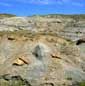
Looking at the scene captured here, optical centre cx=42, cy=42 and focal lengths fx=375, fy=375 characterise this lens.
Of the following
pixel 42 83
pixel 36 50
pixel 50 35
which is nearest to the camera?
pixel 42 83

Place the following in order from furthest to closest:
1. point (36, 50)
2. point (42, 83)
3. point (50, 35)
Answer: point (50, 35) < point (36, 50) < point (42, 83)

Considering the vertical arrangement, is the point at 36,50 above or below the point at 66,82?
above

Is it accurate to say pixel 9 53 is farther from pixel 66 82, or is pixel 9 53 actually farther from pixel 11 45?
pixel 66 82

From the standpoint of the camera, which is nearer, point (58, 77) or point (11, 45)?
point (58, 77)

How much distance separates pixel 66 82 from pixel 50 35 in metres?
2.89

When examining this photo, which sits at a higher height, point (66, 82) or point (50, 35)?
point (50, 35)

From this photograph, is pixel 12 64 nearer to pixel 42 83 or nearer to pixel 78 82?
pixel 42 83

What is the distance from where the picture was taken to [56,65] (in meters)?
16.4

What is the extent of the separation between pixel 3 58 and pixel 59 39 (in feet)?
9.08

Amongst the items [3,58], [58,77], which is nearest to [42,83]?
[58,77]

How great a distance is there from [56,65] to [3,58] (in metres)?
2.43

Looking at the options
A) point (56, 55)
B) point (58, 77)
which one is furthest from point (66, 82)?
point (56, 55)

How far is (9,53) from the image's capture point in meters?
17.0

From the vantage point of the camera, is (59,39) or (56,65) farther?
(59,39)
